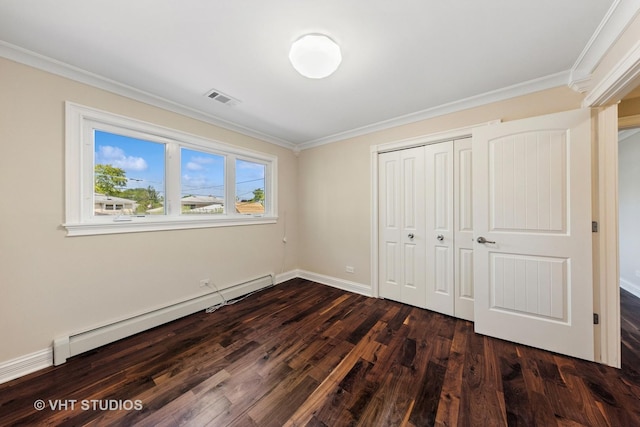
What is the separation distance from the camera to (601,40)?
1.56 m

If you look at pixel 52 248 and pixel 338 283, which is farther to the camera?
pixel 338 283

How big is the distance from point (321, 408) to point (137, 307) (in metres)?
2.10

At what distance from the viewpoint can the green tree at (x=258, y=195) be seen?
3623 mm

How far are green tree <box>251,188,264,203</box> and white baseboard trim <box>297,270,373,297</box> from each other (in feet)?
4.93

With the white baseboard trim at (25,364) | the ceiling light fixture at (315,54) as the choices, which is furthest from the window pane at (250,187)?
the white baseboard trim at (25,364)

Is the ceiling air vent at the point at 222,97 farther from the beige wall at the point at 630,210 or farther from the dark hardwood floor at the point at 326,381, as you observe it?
the beige wall at the point at 630,210

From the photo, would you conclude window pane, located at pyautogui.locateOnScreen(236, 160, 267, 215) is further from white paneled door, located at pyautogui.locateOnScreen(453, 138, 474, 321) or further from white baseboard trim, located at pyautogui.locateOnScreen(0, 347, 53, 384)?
white paneled door, located at pyautogui.locateOnScreen(453, 138, 474, 321)

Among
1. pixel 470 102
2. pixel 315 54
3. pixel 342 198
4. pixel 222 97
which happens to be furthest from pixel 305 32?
pixel 342 198

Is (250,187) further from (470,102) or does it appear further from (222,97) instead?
(470,102)

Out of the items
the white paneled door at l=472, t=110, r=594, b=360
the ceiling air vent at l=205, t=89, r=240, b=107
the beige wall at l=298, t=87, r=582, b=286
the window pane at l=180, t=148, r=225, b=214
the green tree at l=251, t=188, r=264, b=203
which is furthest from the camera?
the green tree at l=251, t=188, r=264, b=203

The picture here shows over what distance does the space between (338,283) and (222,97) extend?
2.96m

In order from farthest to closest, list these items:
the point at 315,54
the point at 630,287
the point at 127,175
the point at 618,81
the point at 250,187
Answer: the point at 250,187, the point at 630,287, the point at 127,175, the point at 315,54, the point at 618,81

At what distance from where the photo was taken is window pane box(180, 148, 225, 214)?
2.78m

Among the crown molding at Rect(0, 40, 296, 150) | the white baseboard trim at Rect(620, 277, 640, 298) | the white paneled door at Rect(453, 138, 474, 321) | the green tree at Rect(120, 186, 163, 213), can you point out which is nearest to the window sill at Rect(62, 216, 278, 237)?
the green tree at Rect(120, 186, 163, 213)
